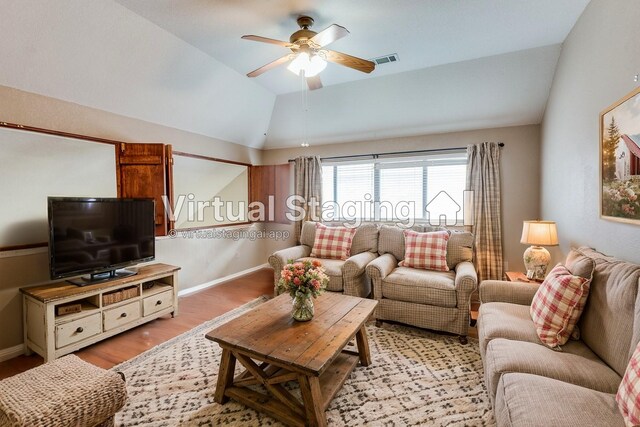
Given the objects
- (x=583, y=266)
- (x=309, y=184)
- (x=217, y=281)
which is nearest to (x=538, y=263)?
(x=583, y=266)

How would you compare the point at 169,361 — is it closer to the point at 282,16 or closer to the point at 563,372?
the point at 563,372

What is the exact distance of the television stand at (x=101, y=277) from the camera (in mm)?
2619

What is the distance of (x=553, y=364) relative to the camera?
150 cm

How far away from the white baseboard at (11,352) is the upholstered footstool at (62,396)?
1380mm

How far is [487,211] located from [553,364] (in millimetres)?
2562

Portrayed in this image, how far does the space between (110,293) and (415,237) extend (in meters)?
3.21

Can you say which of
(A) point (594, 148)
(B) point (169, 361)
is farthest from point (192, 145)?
(A) point (594, 148)

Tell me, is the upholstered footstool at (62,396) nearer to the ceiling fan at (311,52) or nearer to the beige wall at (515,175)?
the ceiling fan at (311,52)

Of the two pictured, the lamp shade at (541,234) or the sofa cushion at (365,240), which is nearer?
the lamp shade at (541,234)

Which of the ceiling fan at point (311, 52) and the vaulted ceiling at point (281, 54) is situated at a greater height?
the vaulted ceiling at point (281, 54)

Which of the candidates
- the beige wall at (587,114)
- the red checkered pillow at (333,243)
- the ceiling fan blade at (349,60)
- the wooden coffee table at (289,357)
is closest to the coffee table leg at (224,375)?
the wooden coffee table at (289,357)

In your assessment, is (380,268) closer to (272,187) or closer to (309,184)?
(309,184)

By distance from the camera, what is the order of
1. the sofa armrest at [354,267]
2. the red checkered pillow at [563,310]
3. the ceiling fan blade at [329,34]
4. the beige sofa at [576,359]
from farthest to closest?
1. the sofa armrest at [354,267]
2. the ceiling fan blade at [329,34]
3. the red checkered pillow at [563,310]
4. the beige sofa at [576,359]

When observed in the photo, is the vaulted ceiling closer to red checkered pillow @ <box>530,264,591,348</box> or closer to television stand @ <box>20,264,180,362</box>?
television stand @ <box>20,264,180,362</box>
